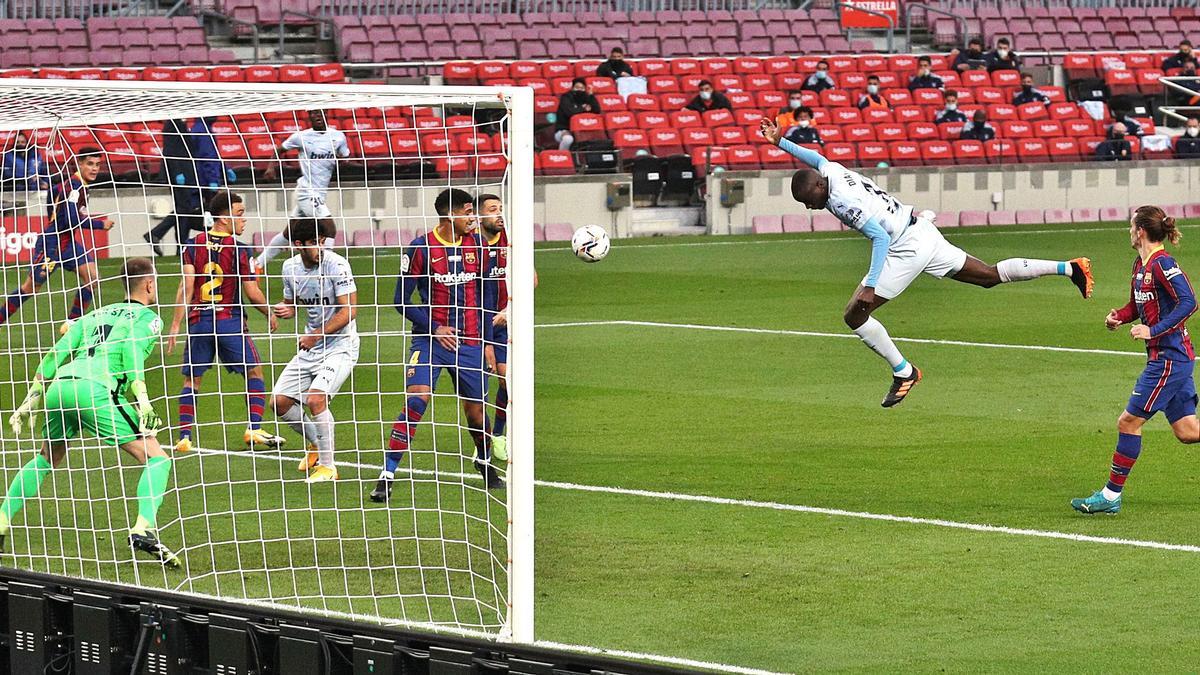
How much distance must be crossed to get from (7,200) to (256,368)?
30.0 ft

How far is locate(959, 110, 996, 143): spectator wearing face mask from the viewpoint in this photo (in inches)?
1287

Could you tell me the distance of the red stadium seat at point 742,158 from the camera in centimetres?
3125

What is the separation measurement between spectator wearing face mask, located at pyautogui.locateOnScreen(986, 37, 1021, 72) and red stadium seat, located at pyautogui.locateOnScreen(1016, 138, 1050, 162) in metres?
4.02

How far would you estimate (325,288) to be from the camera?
12.4m

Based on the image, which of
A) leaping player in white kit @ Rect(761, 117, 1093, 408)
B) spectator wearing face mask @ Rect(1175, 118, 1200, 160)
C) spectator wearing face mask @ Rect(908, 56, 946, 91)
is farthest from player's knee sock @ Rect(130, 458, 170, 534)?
spectator wearing face mask @ Rect(1175, 118, 1200, 160)

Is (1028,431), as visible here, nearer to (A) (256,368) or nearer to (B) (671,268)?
(A) (256,368)

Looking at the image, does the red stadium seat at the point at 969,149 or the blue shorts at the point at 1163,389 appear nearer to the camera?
the blue shorts at the point at 1163,389

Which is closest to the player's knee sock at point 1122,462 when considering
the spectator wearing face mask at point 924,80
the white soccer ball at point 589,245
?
the white soccer ball at point 589,245

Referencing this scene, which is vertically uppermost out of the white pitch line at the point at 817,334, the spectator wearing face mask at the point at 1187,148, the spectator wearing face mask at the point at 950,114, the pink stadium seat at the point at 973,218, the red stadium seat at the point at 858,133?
the spectator wearing face mask at the point at 950,114

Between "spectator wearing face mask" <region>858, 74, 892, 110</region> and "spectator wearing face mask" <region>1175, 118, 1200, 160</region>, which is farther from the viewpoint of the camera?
"spectator wearing face mask" <region>858, 74, 892, 110</region>

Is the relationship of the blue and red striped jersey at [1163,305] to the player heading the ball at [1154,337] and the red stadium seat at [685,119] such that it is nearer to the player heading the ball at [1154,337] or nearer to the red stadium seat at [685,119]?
the player heading the ball at [1154,337]

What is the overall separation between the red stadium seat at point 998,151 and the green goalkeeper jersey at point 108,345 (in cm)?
2461

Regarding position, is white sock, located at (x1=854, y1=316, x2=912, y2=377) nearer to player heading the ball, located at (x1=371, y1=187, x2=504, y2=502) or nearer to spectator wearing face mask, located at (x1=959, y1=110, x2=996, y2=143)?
player heading the ball, located at (x1=371, y1=187, x2=504, y2=502)

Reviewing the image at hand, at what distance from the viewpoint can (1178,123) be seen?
122 feet
